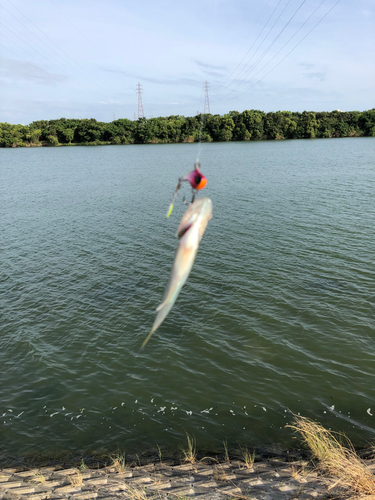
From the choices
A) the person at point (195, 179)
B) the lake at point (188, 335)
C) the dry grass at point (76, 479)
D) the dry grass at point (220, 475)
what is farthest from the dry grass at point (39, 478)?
the person at point (195, 179)

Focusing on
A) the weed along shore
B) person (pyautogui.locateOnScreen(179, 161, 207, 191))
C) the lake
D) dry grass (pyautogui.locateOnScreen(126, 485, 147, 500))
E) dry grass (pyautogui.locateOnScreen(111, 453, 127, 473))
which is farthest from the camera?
the lake

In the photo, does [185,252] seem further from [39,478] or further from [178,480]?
[39,478]

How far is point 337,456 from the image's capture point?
976cm

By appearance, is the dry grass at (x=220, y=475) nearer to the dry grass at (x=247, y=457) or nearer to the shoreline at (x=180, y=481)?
the shoreline at (x=180, y=481)

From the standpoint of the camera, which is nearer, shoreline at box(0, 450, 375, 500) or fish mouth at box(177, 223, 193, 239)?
fish mouth at box(177, 223, 193, 239)

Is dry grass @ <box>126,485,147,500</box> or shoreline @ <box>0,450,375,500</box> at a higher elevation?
dry grass @ <box>126,485,147,500</box>

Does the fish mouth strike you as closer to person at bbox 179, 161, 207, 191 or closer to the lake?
person at bbox 179, 161, 207, 191

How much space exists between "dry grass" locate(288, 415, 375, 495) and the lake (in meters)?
0.56

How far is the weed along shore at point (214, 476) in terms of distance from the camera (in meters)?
8.67

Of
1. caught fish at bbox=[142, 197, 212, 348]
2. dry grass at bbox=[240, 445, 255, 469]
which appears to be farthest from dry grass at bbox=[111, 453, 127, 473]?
caught fish at bbox=[142, 197, 212, 348]

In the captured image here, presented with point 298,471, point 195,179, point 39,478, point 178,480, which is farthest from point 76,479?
point 195,179

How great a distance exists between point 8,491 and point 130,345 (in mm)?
7708

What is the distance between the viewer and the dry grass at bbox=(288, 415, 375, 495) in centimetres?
852

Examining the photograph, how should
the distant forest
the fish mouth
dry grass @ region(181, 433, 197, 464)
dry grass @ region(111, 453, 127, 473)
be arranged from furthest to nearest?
the distant forest
dry grass @ region(181, 433, 197, 464)
dry grass @ region(111, 453, 127, 473)
the fish mouth
